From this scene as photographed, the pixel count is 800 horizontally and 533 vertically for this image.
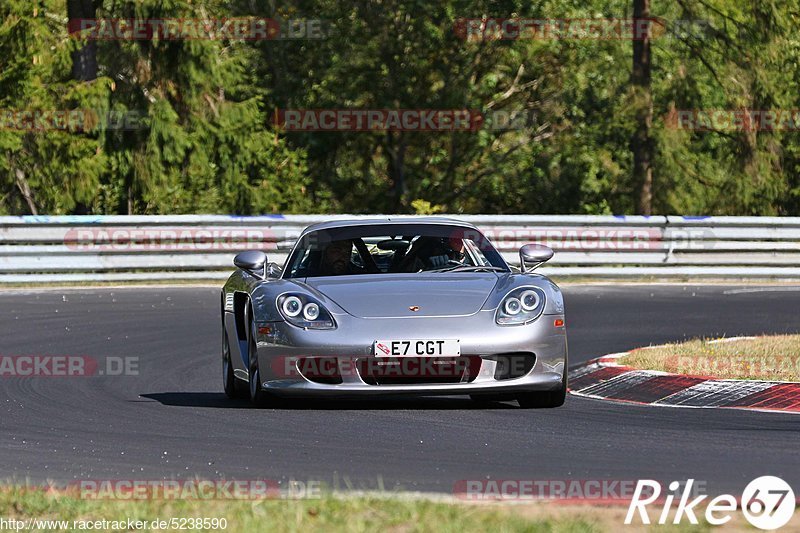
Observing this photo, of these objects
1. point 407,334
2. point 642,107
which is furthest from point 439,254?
point 642,107

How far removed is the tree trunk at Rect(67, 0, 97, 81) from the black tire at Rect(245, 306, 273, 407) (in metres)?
17.6

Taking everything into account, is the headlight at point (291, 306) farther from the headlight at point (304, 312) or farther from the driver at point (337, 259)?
the driver at point (337, 259)

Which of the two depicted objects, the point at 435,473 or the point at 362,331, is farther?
the point at 362,331

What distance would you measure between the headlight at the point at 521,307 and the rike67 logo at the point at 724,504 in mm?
2895

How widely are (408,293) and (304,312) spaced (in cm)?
63

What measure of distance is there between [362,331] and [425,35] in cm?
2418

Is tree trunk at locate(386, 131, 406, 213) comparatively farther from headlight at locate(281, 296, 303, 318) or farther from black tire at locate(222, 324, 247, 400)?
headlight at locate(281, 296, 303, 318)

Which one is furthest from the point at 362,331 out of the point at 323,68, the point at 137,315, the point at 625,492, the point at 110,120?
the point at 323,68

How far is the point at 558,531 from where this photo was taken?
207 inches

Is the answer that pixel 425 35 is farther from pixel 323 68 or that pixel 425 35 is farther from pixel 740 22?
pixel 740 22

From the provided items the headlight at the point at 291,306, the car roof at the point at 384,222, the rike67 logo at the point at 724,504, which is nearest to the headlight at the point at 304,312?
the headlight at the point at 291,306

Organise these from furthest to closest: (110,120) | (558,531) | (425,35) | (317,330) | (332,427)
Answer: (425,35) < (110,120) < (317,330) < (332,427) < (558,531)

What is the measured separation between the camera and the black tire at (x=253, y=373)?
964 centimetres

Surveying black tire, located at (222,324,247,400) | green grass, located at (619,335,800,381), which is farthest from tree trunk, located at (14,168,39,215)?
black tire, located at (222,324,247,400)
